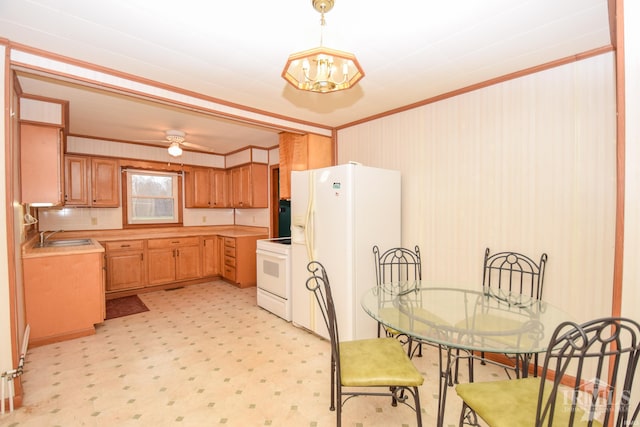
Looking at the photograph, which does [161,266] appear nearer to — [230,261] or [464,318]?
[230,261]

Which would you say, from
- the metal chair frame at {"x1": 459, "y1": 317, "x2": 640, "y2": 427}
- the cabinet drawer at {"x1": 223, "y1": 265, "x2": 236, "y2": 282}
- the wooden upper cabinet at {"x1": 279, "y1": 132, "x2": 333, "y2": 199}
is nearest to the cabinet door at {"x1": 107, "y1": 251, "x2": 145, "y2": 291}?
the cabinet drawer at {"x1": 223, "y1": 265, "x2": 236, "y2": 282}

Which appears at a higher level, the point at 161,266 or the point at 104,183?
the point at 104,183

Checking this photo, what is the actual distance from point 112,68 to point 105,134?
2.52m

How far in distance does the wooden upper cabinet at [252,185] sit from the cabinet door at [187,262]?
1166mm

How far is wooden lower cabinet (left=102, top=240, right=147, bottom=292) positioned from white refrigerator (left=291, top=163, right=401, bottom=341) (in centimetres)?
284

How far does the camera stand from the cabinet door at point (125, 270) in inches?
168

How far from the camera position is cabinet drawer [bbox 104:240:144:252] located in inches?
168

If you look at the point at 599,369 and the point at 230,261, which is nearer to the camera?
the point at 599,369

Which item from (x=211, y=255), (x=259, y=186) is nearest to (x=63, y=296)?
(x=211, y=255)

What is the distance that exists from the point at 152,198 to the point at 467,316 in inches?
204

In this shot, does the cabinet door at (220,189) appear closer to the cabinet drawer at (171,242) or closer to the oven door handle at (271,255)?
the cabinet drawer at (171,242)

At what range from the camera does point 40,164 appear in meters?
2.78

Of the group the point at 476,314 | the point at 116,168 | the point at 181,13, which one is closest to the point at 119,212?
the point at 116,168

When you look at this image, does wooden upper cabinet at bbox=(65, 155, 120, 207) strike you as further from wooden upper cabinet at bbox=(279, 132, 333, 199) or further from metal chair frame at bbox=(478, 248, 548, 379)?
metal chair frame at bbox=(478, 248, 548, 379)
